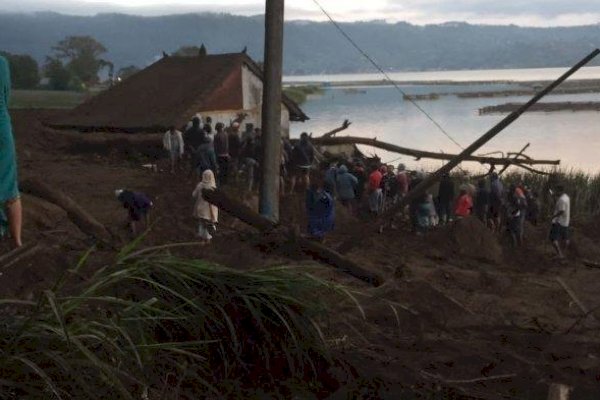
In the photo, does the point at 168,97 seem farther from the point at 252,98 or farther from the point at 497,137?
the point at 497,137

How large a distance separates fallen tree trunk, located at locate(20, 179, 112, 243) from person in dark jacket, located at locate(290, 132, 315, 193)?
10845 mm

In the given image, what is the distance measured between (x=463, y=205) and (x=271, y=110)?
7.37m

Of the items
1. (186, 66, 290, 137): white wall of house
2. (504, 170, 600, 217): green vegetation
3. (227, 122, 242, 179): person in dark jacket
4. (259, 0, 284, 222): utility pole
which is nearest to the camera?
(259, 0, 284, 222): utility pole

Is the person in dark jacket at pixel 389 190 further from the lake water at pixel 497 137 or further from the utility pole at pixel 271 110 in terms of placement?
the lake water at pixel 497 137

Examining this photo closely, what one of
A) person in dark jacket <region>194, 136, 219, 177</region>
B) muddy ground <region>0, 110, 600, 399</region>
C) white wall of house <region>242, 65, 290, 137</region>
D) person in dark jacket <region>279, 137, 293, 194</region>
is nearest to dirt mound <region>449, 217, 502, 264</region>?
muddy ground <region>0, 110, 600, 399</region>

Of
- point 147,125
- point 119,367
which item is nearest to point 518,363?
point 119,367

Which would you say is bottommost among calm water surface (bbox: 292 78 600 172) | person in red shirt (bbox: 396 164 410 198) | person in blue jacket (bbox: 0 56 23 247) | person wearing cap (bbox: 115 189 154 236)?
calm water surface (bbox: 292 78 600 172)

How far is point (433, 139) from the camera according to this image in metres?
59.1

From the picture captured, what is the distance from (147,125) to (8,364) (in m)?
22.4

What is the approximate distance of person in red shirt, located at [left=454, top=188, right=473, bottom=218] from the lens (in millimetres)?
16953

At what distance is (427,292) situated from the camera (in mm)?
6984

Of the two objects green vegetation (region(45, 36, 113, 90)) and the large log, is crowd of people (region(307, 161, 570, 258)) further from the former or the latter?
green vegetation (region(45, 36, 113, 90))

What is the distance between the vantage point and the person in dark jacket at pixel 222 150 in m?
18.7

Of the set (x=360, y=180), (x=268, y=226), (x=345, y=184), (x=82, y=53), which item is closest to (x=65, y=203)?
(x=268, y=226)
